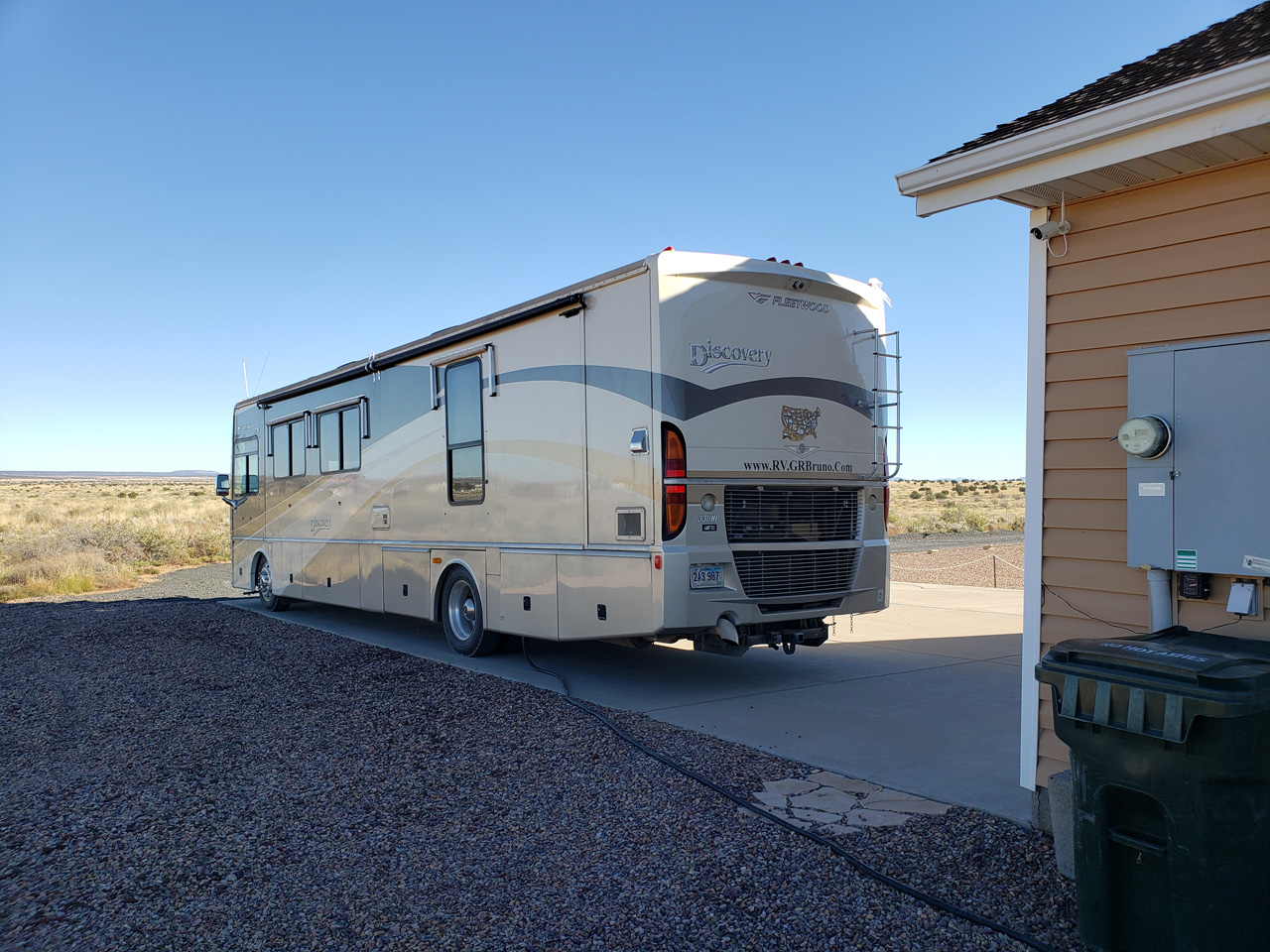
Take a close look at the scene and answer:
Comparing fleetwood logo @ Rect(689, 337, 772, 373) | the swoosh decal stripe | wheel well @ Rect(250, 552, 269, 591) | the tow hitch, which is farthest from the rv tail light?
wheel well @ Rect(250, 552, 269, 591)

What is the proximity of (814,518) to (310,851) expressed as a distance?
4.47m

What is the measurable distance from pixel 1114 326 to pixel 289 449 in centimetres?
1090

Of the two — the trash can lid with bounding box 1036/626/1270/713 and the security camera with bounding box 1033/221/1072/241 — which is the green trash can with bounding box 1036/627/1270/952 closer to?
the trash can lid with bounding box 1036/626/1270/713

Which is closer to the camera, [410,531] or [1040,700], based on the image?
[1040,700]

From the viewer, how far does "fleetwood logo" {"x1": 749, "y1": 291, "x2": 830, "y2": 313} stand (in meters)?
7.07

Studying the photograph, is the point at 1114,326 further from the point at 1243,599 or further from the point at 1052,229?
the point at 1243,599

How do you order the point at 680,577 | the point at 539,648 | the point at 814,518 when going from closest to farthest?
the point at 680,577
the point at 814,518
the point at 539,648

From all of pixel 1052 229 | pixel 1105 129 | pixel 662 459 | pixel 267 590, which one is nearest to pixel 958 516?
pixel 267 590

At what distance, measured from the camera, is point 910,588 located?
14453 millimetres

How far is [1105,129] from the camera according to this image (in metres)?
3.57

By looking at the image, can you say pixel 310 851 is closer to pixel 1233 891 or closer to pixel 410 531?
pixel 1233 891

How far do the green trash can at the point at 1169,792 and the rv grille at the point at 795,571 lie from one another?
3.89m

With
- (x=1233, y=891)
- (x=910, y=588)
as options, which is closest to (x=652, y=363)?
(x=1233, y=891)

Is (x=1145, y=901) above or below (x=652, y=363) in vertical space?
below
